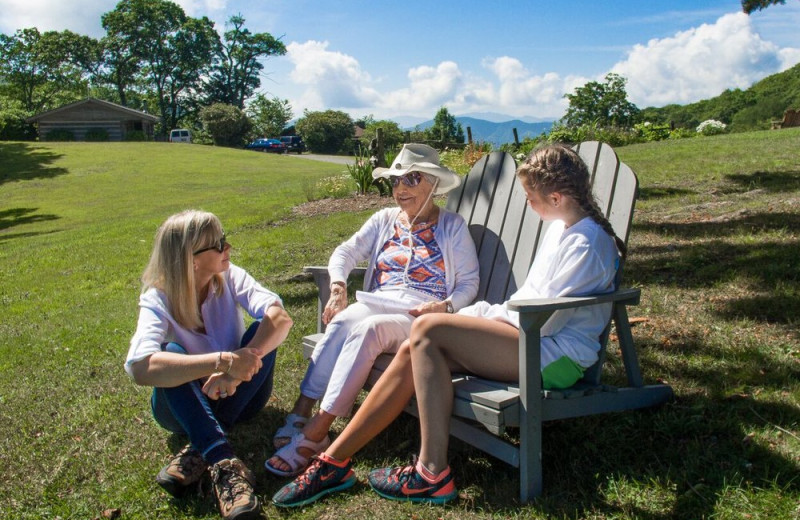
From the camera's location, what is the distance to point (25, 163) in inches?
1157

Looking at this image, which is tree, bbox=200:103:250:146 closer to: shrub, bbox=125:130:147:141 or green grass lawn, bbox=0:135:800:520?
shrub, bbox=125:130:147:141

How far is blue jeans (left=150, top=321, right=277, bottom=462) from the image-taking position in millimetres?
2818

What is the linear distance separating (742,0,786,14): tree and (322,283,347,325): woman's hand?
692 centimetres

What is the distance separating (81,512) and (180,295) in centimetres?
98

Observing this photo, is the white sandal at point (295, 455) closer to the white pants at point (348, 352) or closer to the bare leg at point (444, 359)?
the white pants at point (348, 352)

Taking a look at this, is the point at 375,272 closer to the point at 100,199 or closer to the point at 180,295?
the point at 180,295

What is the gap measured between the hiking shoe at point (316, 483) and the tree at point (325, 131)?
4558 cm

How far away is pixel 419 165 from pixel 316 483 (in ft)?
5.48

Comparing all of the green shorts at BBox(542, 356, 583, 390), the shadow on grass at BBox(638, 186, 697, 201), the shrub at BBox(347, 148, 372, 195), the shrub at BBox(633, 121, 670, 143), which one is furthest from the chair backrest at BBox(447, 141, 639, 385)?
the shrub at BBox(633, 121, 670, 143)

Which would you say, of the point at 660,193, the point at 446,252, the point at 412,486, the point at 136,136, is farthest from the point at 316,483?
the point at 136,136

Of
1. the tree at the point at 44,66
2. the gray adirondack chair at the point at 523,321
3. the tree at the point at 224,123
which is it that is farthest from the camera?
the tree at the point at 44,66

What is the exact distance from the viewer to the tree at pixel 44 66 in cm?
6312

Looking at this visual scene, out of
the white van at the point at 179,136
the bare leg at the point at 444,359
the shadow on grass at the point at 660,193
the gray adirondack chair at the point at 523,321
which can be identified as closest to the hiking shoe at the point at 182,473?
the gray adirondack chair at the point at 523,321

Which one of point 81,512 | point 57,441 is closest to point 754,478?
point 81,512
